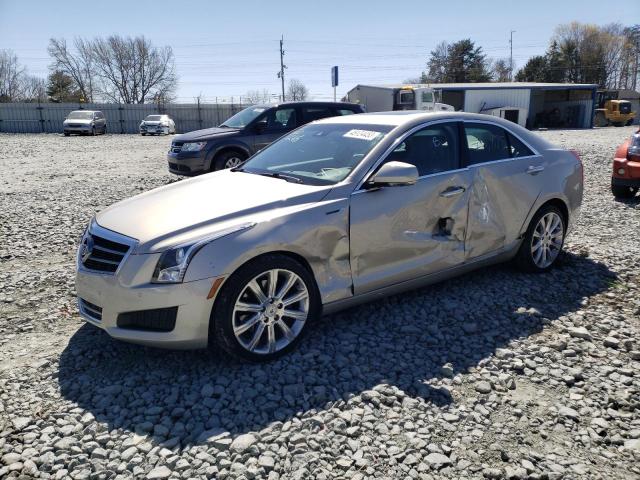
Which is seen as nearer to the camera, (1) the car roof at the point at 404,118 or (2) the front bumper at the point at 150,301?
(2) the front bumper at the point at 150,301

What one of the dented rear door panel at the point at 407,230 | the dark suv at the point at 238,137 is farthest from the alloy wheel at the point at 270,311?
the dark suv at the point at 238,137

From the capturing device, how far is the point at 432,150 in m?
4.52

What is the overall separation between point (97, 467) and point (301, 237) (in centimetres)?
181

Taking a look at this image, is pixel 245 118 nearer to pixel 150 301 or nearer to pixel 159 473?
pixel 150 301

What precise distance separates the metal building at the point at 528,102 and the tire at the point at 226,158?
3653 centimetres

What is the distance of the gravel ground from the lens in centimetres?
271

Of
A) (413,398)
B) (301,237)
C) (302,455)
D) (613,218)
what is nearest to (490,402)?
(413,398)

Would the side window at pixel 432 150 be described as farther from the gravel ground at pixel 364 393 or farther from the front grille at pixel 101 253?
the front grille at pixel 101 253

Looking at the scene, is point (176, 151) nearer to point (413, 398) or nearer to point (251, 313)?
point (251, 313)

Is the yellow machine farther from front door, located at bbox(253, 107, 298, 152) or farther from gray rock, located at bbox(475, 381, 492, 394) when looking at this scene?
gray rock, located at bbox(475, 381, 492, 394)

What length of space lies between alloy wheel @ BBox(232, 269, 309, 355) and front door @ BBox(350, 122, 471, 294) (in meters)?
0.50

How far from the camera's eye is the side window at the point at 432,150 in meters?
4.34

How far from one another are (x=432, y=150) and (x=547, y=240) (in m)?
1.81

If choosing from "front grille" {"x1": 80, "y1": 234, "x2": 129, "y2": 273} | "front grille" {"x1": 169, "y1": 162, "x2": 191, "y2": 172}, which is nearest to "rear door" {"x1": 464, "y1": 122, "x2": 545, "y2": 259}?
"front grille" {"x1": 80, "y1": 234, "x2": 129, "y2": 273}
